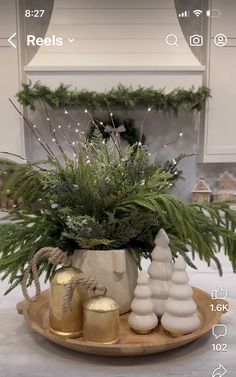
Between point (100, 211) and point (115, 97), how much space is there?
1.86m

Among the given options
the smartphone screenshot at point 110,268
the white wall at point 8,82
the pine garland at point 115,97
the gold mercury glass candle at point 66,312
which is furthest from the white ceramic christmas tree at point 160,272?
the white wall at point 8,82

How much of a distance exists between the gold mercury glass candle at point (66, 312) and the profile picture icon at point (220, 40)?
7.35 feet

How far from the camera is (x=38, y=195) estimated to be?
30.8 inches

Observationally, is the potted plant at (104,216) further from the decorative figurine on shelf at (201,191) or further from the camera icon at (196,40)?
the camera icon at (196,40)

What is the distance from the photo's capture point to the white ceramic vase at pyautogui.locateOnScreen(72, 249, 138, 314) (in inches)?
28.1

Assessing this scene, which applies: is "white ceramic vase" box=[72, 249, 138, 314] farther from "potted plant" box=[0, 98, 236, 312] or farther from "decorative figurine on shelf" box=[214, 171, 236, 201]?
"decorative figurine on shelf" box=[214, 171, 236, 201]

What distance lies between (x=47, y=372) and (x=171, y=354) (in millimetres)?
182

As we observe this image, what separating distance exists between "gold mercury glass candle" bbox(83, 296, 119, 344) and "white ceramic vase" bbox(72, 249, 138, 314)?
0.26 ft

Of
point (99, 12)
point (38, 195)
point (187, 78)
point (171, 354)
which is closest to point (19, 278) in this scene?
point (38, 195)

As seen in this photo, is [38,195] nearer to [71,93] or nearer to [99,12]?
[71,93]

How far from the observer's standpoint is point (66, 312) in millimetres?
662

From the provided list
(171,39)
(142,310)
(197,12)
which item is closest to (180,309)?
(142,310)

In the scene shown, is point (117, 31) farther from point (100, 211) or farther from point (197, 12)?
point (100, 211)

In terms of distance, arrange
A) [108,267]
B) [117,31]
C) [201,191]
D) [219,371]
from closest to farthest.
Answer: [219,371], [108,267], [117,31], [201,191]
